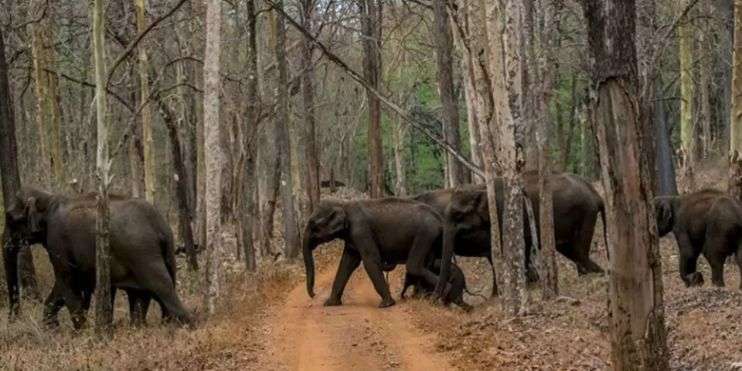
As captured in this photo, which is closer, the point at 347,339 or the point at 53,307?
the point at 347,339

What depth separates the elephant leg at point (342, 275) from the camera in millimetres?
17516

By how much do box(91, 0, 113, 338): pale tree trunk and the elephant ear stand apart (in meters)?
3.11

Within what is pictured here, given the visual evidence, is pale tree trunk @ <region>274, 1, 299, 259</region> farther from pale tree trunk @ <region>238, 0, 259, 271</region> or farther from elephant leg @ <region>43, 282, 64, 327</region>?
elephant leg @ <region>43, 282, 64, 327</region>

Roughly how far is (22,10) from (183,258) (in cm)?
818

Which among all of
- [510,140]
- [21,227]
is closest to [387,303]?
[510,140]

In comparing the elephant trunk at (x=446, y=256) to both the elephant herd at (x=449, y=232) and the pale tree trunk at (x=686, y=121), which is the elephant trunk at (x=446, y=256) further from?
the pale tree trunk at (x=686, y=121)

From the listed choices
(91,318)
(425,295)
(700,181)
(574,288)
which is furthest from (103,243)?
(700,181)

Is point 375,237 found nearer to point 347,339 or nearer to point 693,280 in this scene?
point 693,280

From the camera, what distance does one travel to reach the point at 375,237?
60.3 ft

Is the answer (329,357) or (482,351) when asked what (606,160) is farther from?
(329,357)

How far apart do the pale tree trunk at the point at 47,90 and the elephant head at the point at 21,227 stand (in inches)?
234

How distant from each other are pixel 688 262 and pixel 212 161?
7.71m

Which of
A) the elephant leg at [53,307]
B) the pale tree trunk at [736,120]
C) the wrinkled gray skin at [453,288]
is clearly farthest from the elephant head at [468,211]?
the elephant leg at [53,307]

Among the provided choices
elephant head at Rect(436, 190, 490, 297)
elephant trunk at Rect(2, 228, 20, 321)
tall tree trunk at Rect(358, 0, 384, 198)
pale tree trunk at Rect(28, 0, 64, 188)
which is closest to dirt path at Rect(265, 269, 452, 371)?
elephant head at Rect(436, 190, 490, 297)
